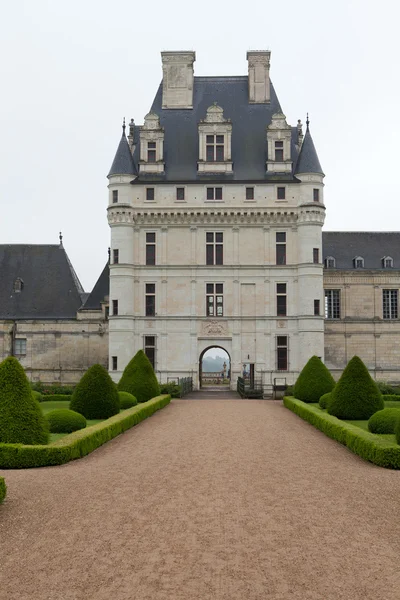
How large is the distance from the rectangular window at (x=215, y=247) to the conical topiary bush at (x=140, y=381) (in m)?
12.6

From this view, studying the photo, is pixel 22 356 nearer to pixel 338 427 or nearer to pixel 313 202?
pixel 313 202

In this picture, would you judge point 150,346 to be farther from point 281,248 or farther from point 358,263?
point 358,263

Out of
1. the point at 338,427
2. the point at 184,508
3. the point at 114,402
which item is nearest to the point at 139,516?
the point at 184,508

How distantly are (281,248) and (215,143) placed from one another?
7.86 metres

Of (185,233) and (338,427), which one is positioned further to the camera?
(185,233)

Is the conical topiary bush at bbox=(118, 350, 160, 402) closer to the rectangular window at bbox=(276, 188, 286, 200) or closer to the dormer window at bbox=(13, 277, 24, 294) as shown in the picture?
the rectangular window at bbox=(276, 188, 286, 200)

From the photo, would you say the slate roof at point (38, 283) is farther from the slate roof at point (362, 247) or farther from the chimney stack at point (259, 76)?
the slate roof at point (362, 247)

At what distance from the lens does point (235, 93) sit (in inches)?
2016

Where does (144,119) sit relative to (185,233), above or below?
above

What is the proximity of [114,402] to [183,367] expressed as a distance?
20802mm

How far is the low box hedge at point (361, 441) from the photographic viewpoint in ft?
53.2

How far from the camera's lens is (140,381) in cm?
3469

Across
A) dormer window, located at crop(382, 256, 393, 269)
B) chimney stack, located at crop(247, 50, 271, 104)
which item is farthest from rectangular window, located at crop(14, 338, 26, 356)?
dormer window, located at crop(382, 256, 393, 269)

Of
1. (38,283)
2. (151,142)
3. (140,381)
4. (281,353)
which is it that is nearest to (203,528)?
(140,381)
